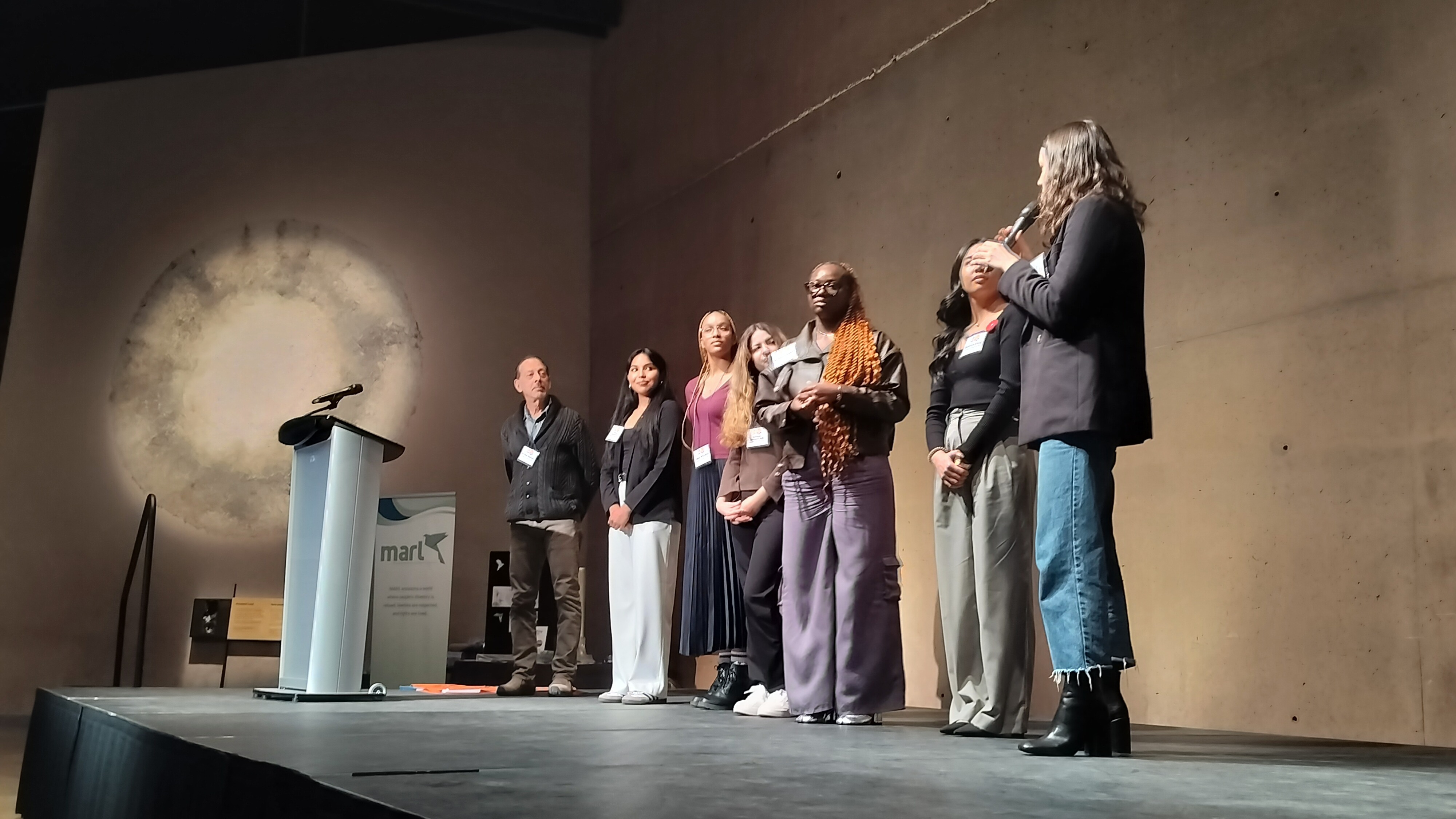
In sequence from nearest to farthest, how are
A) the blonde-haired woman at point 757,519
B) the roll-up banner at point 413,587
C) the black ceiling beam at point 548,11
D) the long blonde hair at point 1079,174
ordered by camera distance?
1. the long blonde hair at point 1079,174
2. the blonde-haired woman at point 757,519
3. the roll-up banner at point 413,587
4. the black ceiling beam at point 548,11

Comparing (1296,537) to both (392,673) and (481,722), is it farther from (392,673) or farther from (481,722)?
(392,673)

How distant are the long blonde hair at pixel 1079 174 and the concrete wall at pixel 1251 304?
46.9 inches

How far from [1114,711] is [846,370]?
4.74 ft

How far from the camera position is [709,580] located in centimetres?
425

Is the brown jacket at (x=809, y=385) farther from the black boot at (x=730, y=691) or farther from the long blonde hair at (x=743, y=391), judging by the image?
the black boot at (x=730, y=691)

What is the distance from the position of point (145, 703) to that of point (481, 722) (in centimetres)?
131

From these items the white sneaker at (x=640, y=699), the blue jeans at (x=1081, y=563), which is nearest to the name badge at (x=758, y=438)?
the white sneaker at (x=640, y=699)

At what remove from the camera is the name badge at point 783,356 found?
11.7 ft

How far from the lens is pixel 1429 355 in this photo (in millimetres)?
3004

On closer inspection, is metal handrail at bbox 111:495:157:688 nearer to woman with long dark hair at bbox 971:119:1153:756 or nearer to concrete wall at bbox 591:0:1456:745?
concrete wall at bbox 591:0:1456:745

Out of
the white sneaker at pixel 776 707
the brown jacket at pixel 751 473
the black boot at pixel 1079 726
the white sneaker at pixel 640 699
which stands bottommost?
the white sneaker at pixel 640 699

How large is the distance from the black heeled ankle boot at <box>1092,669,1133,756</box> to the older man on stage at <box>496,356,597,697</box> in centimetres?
308

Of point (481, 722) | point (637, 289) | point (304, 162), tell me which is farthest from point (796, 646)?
point (304, 162)

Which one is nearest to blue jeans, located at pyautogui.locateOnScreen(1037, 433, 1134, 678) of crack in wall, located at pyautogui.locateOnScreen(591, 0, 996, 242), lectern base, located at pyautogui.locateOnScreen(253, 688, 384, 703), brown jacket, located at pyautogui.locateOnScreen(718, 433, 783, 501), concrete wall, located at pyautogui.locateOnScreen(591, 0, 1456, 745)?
concrete wall, located at pyautogui.locateOnScreen(591, 0, 1456, 745)
